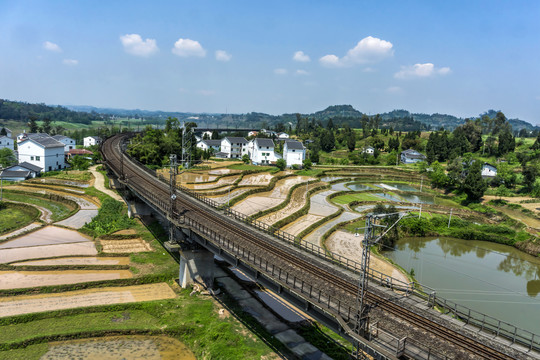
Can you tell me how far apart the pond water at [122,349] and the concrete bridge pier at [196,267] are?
638 centimetres

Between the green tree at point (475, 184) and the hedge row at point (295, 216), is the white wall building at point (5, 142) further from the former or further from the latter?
the green tree at point (475, 184)

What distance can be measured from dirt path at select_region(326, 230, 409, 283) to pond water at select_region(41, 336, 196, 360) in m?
18.8

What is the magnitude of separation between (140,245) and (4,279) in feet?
40.8

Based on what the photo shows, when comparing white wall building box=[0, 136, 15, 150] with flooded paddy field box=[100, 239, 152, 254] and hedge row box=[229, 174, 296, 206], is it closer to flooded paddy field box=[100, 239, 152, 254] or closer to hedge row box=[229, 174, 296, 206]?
hedge row box=[229, 174, 296, 206]

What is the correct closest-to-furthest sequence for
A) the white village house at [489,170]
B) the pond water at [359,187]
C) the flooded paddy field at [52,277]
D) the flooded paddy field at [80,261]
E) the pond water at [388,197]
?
1. the flooded paddy field at [52,277]
2. the flooded paddy field at [80,261]
3. the pond water at [388,197]
4. the pond water at [359,187]
5. the white village house at [489,170]

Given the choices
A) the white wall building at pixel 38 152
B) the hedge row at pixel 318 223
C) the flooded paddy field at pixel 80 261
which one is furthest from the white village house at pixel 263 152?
the flooded paddy field at pixel 80 261

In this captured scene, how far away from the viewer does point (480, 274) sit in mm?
34531

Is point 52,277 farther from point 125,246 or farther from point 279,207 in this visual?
point 279,207

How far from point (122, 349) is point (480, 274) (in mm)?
32806

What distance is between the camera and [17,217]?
44.9 m

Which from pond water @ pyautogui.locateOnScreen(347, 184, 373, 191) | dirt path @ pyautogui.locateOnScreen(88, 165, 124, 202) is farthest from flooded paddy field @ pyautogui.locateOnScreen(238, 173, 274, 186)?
dirt path @ pyautogui.locateOnScreen(88, 165, 124, 202)

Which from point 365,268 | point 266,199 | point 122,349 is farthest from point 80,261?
point 266,199

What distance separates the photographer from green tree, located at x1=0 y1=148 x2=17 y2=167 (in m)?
71.2

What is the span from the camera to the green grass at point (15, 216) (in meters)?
40.9
